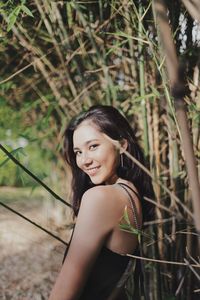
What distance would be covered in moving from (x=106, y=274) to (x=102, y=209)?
19cm

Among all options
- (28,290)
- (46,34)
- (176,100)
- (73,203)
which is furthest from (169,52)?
(28,290)

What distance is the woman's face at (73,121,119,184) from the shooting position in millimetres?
1175

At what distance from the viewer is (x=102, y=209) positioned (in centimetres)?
101

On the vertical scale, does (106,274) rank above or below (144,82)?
below

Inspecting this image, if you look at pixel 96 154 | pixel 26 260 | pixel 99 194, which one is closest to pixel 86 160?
pixel 96 154

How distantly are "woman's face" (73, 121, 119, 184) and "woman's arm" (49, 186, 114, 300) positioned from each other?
0.52 feet

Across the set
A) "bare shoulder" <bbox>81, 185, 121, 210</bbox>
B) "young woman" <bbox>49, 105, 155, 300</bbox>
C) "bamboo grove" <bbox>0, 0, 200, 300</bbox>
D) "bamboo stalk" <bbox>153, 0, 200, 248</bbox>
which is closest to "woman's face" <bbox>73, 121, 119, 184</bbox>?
"young woman" <bbox>49, 105, 155, 300</bbox>

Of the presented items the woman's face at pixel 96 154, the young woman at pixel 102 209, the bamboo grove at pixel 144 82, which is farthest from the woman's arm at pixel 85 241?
the bamboo grove at pixel 144 82

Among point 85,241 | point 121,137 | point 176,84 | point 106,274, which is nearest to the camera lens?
point 176,84

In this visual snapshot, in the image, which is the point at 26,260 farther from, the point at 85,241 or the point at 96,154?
the point at 85,241

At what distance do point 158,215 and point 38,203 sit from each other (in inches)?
169

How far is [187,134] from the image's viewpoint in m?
0.50

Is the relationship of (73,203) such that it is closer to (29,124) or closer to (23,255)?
(29,124)

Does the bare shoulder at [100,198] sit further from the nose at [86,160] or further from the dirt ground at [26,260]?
the dirt ground at [26,260]
